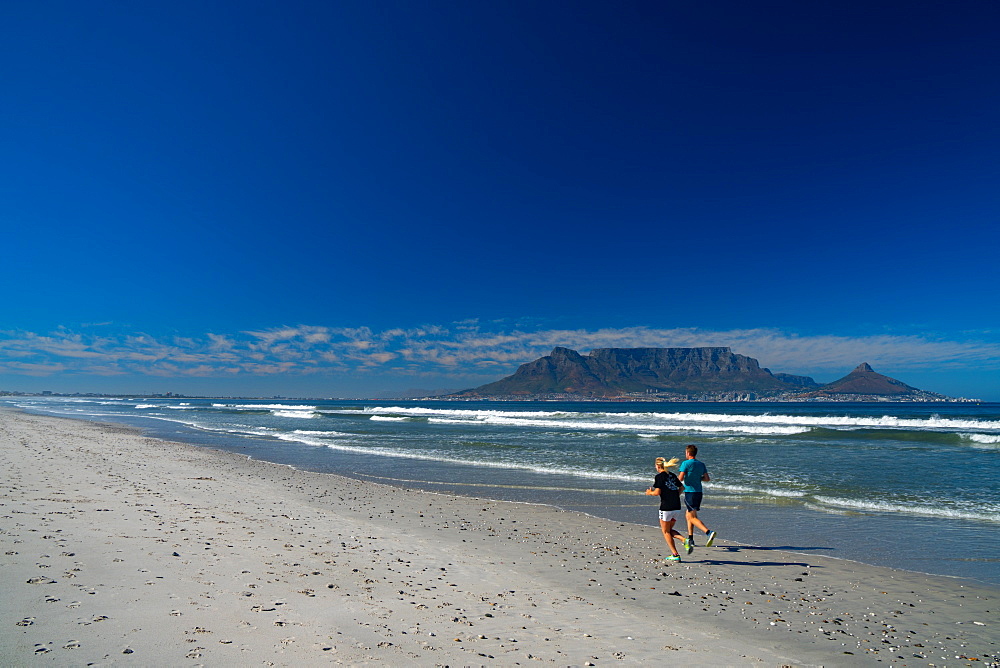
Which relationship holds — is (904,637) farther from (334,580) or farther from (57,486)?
(57,486)

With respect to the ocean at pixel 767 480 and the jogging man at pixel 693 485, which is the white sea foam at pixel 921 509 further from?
the jogging man at pixel 693 485

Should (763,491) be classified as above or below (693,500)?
below

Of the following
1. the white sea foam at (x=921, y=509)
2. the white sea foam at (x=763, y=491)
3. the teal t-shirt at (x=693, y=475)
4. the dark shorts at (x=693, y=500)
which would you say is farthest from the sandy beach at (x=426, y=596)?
the white sea foam at (x=763, y=491)

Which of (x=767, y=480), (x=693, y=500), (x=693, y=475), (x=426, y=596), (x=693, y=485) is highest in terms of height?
(x=693, y=475)

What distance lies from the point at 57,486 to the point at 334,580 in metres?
9.61

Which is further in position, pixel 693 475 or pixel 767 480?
pixel 767 480

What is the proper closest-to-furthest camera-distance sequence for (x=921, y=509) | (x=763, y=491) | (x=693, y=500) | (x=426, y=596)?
(x=426, y=596), (x=693, y=500), (x=921, y=509), (x=763, y=491)

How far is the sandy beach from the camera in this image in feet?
15.4

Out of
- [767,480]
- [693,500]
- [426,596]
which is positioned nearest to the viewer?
[426,596]

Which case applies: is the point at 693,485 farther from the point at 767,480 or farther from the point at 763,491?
the point at 767,480

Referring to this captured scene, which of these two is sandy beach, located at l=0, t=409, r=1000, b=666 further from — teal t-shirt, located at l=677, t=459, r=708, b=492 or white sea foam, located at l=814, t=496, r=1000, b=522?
white sea foam, located at l=814, t=496, r=1000, b=522

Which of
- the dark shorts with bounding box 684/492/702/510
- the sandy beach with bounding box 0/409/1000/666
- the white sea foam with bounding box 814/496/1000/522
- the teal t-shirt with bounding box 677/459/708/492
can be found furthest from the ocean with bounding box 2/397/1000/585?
the sandy beach with bounding box 0/409/1000/666

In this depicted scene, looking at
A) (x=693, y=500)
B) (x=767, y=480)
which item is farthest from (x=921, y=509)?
(x=693, y=500)

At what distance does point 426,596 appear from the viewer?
6.18 meters
